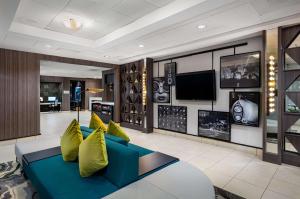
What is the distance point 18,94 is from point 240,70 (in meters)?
6.03

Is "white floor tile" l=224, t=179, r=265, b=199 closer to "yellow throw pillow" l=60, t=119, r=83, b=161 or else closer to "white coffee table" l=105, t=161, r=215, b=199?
"white coffee table" l=105, t=161, r=215, b=199

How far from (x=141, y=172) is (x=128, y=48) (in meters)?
3.83

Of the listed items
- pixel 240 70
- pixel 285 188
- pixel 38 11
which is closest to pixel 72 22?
pixel 38 11

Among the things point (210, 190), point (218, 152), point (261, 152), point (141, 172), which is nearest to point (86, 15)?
point (141, 172)

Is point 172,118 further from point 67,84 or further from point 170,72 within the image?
point 67,84

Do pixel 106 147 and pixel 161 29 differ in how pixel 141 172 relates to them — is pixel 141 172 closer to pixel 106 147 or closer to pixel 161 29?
pixel 106 147

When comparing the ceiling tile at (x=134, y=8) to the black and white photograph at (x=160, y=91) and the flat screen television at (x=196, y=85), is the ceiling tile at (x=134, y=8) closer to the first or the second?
the flat screen television at (x=196, y=85)

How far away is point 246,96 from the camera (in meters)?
3.94

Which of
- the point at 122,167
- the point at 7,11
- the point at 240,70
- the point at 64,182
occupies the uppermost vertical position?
the point at 7,11

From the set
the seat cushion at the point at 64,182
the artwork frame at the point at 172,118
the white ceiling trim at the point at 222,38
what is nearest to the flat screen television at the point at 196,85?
the artwork frame at the point at 172,118

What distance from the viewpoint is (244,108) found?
3973 millimetres

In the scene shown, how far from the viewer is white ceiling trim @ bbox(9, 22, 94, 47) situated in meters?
3.64

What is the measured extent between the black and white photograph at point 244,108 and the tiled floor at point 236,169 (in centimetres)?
74

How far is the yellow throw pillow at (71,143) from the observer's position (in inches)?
90.7
